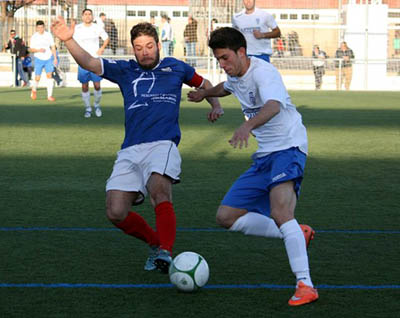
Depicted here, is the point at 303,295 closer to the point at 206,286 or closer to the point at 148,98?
the point at 206,286

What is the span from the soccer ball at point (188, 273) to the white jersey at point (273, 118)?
80cm

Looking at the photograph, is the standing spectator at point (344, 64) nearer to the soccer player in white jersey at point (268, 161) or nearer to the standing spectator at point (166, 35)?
the standing spectator at point (166, 35)

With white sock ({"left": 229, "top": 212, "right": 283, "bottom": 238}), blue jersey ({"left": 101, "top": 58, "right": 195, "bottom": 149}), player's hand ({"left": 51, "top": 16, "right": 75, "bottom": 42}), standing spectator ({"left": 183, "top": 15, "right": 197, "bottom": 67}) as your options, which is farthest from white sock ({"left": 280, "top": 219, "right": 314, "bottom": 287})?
standing spectator ({"left": 183, "top": 15, "right": 197, "bottom": 67})

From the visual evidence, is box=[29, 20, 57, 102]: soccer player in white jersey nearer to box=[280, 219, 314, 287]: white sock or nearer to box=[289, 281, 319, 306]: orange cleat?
box=[280, 219, 314, 287]: white sock

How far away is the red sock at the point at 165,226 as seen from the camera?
5012 millimetres

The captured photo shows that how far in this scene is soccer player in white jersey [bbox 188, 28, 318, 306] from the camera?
4.42 meters

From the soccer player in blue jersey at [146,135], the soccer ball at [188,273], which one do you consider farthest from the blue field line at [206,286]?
the soccer player in blue jersey at [146,135]

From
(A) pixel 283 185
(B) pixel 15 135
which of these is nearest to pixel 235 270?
(A) pixel 283 185

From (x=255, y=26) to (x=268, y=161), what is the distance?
881cm

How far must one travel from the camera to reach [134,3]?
34281mm

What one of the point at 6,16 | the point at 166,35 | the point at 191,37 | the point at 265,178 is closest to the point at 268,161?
the point at 265,178

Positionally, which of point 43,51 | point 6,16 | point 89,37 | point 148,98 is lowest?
point 148,98

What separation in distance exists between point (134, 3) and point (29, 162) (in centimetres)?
2534

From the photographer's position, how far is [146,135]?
5.35 meters
